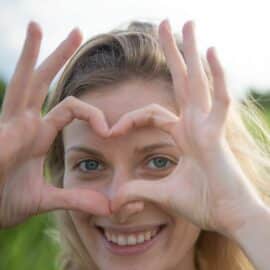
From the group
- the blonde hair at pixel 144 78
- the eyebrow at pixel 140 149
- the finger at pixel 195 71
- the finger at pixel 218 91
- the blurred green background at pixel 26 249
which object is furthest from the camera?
the blurred green background at pixel 26 249

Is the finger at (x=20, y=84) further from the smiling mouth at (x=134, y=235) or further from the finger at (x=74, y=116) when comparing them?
the smiling mouth at (x=134, y=235)

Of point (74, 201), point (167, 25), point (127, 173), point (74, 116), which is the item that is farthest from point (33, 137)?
point (167, 25)

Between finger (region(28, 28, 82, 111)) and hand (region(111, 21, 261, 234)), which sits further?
finger (region(28, 28, 82, 111))

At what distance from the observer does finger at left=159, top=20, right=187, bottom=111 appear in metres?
2.67

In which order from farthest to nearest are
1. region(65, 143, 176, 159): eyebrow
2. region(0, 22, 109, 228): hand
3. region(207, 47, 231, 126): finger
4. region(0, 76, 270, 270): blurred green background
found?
region(0, 76, 270, 270): blurred green background, region(65, 143, 176, 159): eyebrow, region(0, 22, 109, 228): hand, region(207, 47, 231, 126): finger

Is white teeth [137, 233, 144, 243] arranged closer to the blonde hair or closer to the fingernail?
the blonde hair

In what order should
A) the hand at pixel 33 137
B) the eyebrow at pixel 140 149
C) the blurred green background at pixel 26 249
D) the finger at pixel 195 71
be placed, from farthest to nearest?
the blurred green background at pixel 26 249, the eyebrow at pixel 140 149, the hand at pixel 33 137, the finger at pixel 195 71

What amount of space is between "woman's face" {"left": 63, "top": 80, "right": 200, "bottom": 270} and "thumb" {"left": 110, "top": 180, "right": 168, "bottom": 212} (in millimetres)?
161

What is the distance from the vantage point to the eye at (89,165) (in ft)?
9.97

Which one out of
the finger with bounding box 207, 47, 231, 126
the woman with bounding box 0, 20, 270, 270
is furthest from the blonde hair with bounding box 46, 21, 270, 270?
the finger with bounding box 207, 47, 231, 126

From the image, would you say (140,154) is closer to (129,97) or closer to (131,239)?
(129,97)

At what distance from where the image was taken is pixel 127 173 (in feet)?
9.60

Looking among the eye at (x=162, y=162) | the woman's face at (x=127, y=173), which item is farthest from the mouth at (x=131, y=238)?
the eye at (x=162, y=162)

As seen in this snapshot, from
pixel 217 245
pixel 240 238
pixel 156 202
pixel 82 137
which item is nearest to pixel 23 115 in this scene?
pixel 82 137
